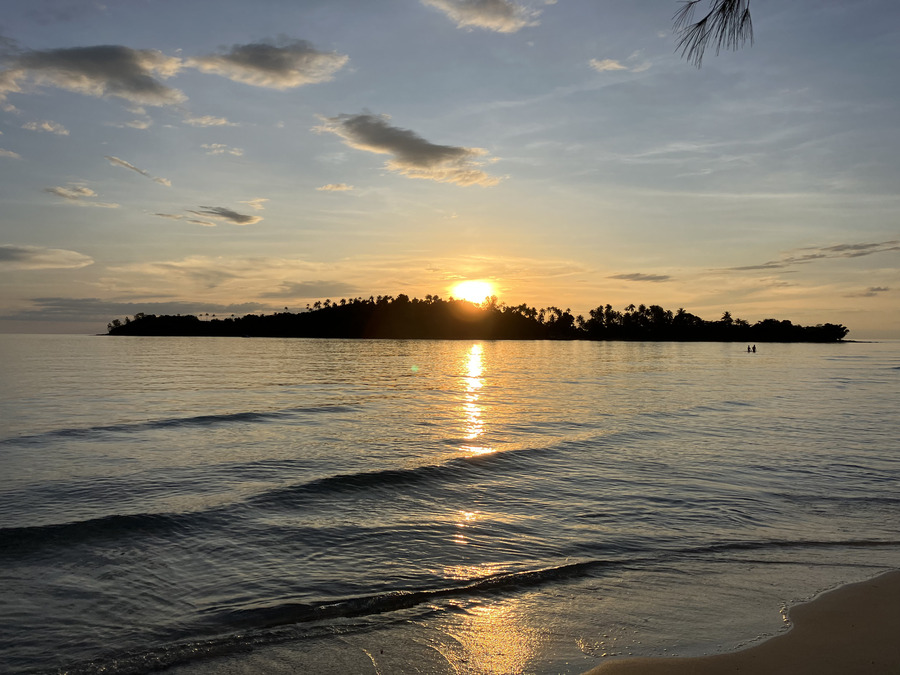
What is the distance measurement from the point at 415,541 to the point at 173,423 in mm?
18175

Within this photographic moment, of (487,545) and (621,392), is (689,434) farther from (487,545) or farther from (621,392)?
(621,392)

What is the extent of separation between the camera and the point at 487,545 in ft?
32.9

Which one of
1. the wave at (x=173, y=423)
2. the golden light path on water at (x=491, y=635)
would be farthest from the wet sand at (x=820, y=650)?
the wave at (x=173, y=423)

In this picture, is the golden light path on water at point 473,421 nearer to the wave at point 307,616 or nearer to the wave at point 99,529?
the wave at point 99,529

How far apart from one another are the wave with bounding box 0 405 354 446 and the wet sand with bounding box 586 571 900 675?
71.8 feet

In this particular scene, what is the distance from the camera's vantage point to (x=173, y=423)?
2441 centimetres

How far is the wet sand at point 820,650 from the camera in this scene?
5.89 metres

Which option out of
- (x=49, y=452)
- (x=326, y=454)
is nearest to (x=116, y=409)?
(x=49, y=452)

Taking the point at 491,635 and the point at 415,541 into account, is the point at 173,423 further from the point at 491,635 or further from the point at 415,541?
the point at 491,635

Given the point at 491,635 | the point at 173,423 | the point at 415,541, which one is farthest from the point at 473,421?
the point at 491,635

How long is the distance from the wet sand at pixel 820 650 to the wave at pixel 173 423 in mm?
21877

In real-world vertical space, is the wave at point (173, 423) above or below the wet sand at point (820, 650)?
below

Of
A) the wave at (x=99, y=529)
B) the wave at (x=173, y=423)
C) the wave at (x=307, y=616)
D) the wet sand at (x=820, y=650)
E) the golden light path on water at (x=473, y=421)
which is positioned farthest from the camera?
the wave at (x=173, y=423)

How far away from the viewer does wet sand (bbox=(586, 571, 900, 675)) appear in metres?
5.89
